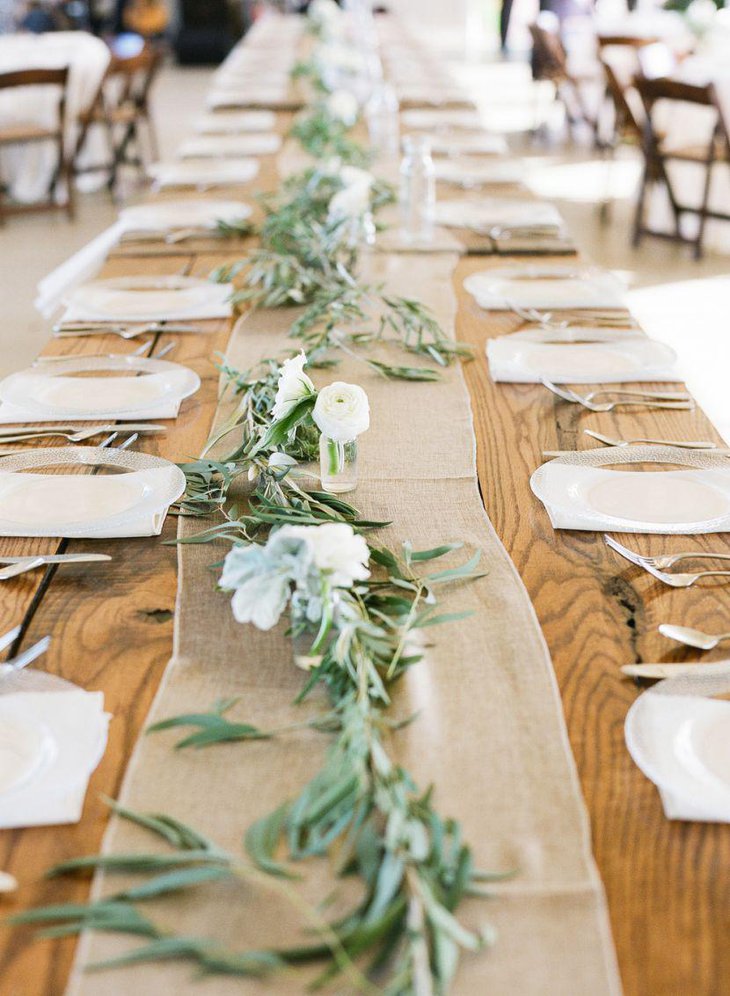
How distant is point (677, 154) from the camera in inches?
190

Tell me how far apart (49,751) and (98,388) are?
2.75 feet

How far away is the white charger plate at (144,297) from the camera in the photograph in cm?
190

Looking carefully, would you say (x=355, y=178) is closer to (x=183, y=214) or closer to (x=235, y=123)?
(x=183, y=214)

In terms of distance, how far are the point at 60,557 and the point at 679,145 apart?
4733 millimetres

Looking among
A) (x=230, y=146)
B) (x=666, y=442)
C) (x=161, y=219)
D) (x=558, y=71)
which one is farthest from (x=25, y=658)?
(x=558, y=71)

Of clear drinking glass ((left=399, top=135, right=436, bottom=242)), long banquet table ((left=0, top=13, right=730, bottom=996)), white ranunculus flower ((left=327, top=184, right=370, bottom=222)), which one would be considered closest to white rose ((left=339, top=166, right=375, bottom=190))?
white ranunculus flower ((left=327, top=184, right=370, bottom=222))

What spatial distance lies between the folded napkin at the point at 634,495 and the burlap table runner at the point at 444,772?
0.10 meters

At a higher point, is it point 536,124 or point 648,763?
point 648,763

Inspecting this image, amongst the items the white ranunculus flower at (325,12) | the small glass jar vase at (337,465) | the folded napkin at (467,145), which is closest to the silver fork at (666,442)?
the small glass jar vase at (337,465)

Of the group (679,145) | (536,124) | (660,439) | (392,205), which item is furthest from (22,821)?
(536,124)

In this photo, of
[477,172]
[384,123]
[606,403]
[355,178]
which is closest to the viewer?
[606,403]

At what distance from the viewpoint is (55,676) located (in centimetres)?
92

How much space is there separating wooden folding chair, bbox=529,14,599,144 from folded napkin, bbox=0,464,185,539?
6094mm

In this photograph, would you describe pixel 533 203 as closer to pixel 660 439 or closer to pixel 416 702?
pixel 660 439
